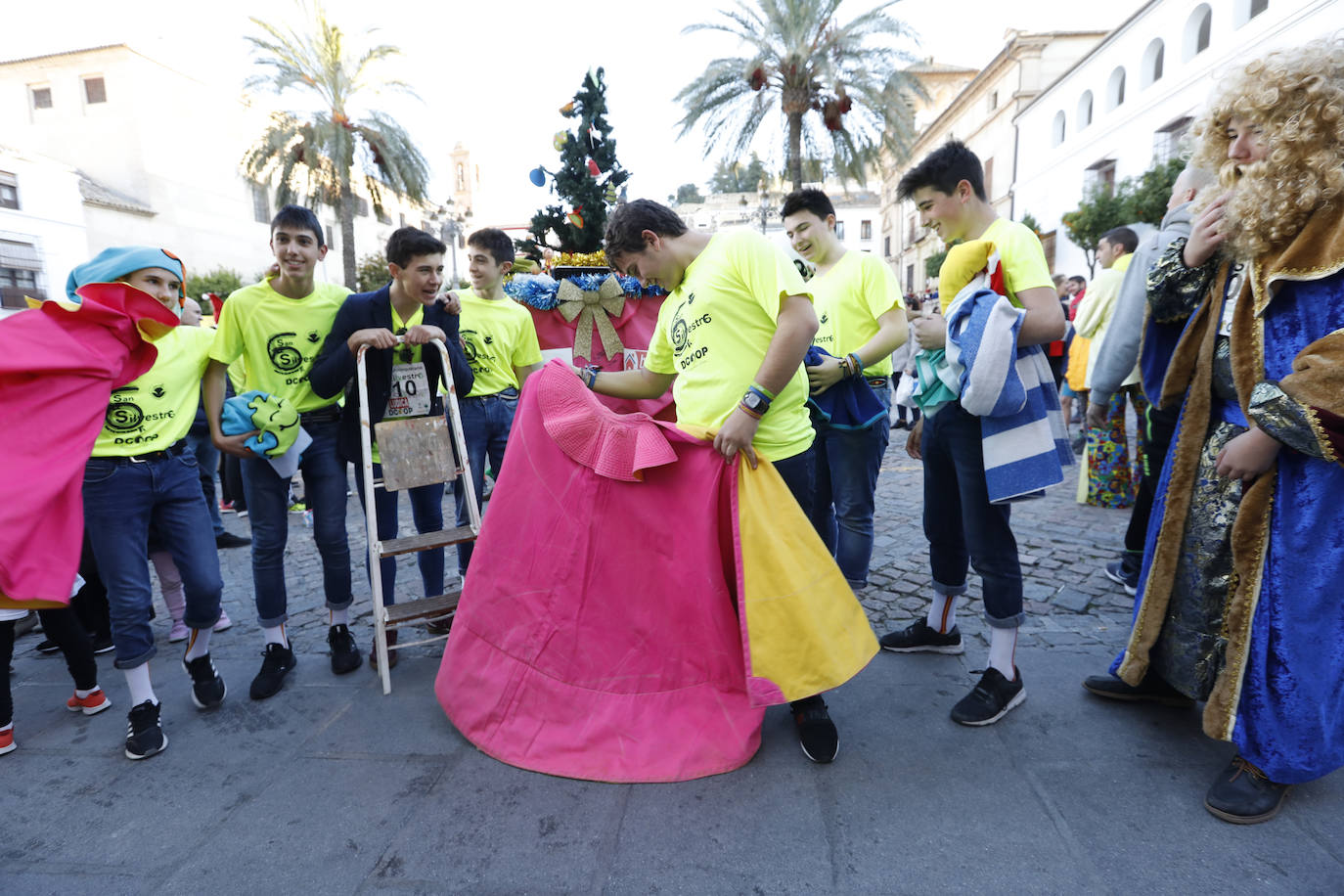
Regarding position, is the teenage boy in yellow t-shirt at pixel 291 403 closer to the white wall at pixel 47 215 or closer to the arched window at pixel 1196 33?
the arched window at pixel 1196 33

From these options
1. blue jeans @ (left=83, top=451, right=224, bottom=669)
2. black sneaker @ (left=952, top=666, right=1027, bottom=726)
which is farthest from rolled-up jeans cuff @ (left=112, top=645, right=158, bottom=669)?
black sneaker @ (left=952, top=666, right=1027, bottom=726)

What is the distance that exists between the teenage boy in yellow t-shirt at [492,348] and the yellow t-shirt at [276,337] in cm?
89

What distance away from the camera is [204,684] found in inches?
115

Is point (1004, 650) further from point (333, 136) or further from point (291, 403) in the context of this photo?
point (333, 136)

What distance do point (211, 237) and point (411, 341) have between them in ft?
127

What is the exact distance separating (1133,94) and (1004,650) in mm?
28861

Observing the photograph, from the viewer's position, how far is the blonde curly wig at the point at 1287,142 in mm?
1852

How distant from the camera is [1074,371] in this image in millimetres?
6656

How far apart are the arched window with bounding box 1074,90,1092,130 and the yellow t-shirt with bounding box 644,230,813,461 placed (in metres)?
32.2

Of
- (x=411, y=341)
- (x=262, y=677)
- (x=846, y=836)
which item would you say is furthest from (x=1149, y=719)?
(x=262, y=677)

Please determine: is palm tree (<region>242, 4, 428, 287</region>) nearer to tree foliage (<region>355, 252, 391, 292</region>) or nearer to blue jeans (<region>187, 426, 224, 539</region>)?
tree foliage (<region>355, 252, 391, 292</region>)

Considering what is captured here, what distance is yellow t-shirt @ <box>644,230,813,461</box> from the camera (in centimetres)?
231

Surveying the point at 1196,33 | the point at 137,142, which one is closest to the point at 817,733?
the point at 1196,33

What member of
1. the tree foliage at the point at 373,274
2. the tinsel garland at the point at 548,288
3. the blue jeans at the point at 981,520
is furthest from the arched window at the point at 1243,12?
the tree foliage at the point at 373,274
